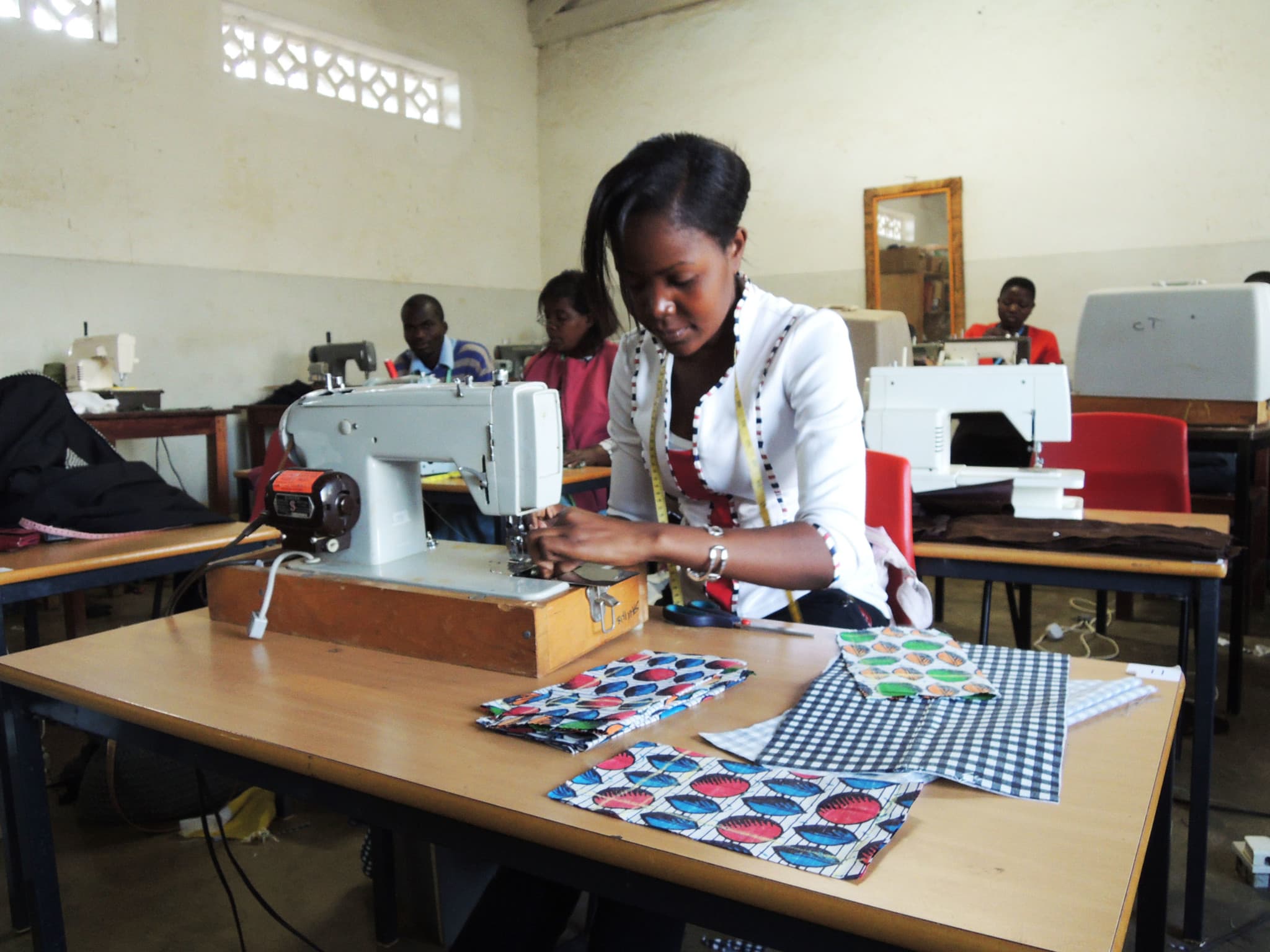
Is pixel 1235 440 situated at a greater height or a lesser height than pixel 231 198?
lesser

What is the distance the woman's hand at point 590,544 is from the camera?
1184mm

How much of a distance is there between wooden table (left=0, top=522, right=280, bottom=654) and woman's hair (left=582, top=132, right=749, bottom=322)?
0.93 meters

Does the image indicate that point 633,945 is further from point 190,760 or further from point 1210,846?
point 1210,846

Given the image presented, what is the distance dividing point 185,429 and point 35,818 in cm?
338

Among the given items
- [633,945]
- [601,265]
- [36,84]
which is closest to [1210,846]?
[633,945]

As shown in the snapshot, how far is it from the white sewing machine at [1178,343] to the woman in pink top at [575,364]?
5.89 ft

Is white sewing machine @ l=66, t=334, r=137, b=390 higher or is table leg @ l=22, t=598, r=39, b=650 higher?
white sewing machine @ l=66, t=334, r=137, b=390

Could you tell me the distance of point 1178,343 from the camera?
3.38 m

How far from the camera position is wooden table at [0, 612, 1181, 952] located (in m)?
0.64

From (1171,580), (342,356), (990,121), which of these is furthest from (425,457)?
(990,121)

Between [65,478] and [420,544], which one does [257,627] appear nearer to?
[420,544]

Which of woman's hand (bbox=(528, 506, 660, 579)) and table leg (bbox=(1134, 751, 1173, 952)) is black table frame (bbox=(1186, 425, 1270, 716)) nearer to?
table leg (bbox=(1134, 751, 1173, 952))

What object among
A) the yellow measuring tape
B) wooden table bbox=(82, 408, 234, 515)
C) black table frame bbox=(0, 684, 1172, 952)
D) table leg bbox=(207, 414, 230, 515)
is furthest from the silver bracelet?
table leg bbox=(207, 414, 230, 515)

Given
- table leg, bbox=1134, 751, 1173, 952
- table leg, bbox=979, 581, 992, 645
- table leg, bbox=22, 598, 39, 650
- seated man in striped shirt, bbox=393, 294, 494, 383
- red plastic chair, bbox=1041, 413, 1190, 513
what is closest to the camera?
table leg, bbox=1134, 751, 1173, 952
